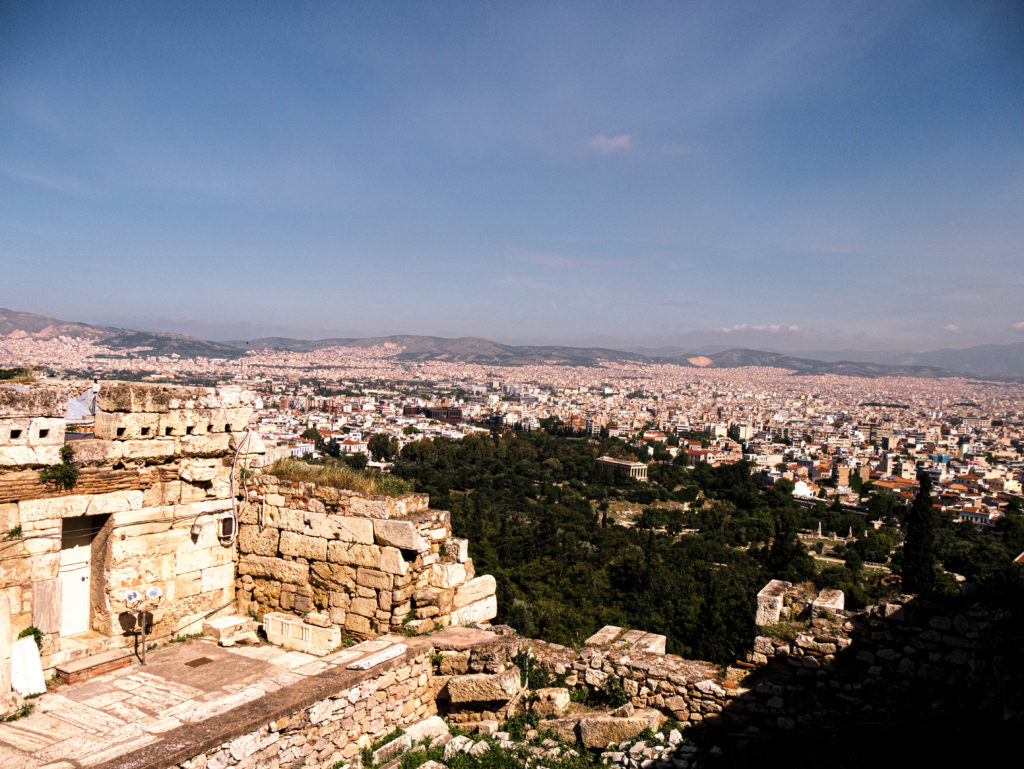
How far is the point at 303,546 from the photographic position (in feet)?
17.6

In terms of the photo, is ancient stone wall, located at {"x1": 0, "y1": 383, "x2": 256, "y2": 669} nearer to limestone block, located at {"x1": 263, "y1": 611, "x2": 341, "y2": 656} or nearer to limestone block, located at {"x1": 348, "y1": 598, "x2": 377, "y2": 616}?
limestone block, located at {"x1": 263, "y1": 611, "x2": 341, "y2": 656}

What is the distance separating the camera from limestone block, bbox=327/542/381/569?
4953 mm

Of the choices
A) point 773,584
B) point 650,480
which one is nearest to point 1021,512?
point 650,480

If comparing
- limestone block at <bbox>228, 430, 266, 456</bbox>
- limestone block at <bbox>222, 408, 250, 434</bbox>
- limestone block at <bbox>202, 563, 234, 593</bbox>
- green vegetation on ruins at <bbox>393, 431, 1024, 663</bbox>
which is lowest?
green vegetation on ruins at <bbox>393, 431, 1024, 663</bbox>

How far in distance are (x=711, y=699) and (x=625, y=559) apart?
27.1m

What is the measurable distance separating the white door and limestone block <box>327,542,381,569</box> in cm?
186

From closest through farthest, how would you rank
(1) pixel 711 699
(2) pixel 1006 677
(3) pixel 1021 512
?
(2) pixel 1006 677, (1) pixel 711 699, (3) pixel 1021 512

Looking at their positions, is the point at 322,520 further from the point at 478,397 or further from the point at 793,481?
the point at 478,397

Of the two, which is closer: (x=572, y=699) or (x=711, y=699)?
(x=711, y=699)

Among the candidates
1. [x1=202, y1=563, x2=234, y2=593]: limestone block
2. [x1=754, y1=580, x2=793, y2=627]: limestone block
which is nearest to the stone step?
[x1=202, y1=563, x2=234, y2=593]: limestone block

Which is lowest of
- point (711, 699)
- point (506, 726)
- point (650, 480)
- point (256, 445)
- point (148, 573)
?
point (650, 480)

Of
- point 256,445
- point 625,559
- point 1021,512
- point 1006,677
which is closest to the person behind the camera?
point 1006,677

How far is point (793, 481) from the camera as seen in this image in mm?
72312

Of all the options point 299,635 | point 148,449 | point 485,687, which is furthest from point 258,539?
point 485,687
